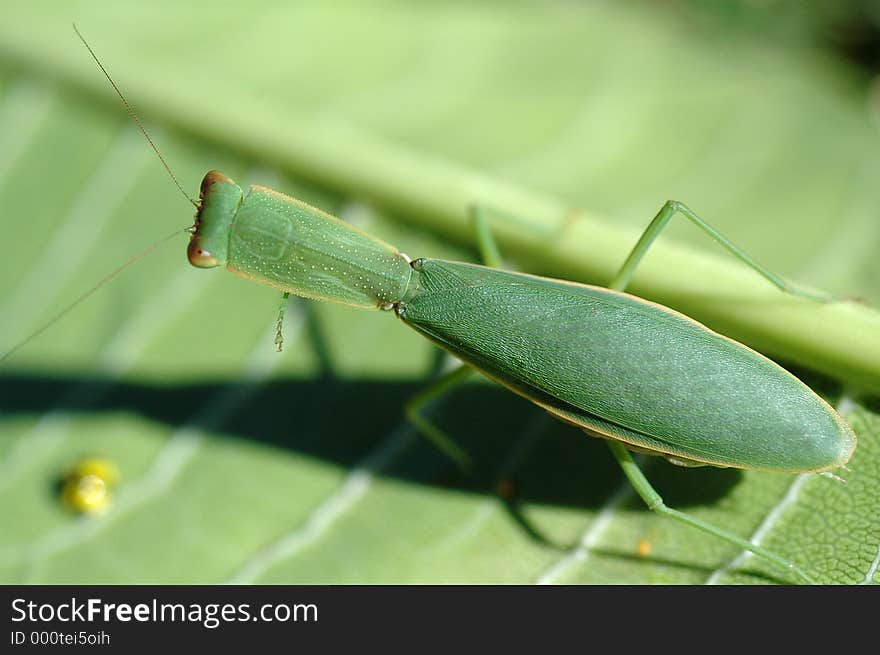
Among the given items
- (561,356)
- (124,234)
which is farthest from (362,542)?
(124,234)

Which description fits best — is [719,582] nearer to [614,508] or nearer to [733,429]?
[614,508]

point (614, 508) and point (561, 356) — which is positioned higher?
point (561, 356)

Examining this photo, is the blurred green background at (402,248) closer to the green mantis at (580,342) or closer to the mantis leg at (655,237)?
the mantis leg at (655,237)

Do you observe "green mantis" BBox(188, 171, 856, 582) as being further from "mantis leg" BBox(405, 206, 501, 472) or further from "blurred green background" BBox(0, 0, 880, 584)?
"blurred green background" BBox(0, 0, 880, 584)

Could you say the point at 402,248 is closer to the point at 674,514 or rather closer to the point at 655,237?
the point at 655,237

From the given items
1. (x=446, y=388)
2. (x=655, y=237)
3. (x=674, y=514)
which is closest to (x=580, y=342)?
(x=655, y=237)

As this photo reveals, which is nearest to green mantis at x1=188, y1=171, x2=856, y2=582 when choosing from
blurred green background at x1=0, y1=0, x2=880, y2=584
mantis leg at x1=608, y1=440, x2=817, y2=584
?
mantis leg at x1=608, y1=440, x2=817, y2=584

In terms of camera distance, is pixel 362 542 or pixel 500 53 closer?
pixel 362 542
